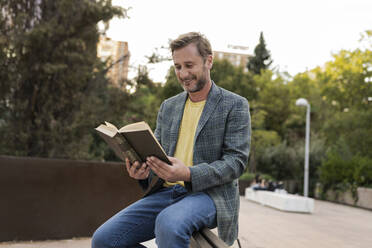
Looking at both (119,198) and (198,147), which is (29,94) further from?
(198,147)

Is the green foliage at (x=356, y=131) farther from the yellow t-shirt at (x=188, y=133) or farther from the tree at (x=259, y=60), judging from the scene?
the tree at (x=259, y=60)

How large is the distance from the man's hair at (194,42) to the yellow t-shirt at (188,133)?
333mm

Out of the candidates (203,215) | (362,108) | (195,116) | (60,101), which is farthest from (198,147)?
(362,108)

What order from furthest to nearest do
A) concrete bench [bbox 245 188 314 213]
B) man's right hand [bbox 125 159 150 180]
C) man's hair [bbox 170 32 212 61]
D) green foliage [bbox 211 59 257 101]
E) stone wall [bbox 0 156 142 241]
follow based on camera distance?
green foliage [bbox 211 59 257 101] < concrete bench [bbox 245 188 314 213] < stone wall [bbox 0 156 142 241] < man's hair [bbox 170 32 212 61] < man's right hand [bbox 125 159 150 180]

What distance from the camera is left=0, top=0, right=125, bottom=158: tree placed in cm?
788

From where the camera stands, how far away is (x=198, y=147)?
2.33 metres

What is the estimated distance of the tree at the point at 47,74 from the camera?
7875 millimetres

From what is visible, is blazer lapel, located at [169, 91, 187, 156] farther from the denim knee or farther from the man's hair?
the denim knee

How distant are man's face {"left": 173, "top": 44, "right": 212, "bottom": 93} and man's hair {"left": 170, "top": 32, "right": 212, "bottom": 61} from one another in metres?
0.02

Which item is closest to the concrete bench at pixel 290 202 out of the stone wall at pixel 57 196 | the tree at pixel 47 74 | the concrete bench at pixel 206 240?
the tree at pixel 47 74

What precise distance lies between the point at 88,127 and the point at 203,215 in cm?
706

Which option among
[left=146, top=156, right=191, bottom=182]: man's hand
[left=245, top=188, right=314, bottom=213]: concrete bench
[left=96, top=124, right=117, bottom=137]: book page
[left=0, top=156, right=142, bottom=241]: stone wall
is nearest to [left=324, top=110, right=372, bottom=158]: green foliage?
[left=245, top=188, right=314, bottom=213]: concrete bench

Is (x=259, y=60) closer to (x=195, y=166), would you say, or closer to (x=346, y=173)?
(x=346, y=173)

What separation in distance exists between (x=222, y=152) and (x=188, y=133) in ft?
0.86
